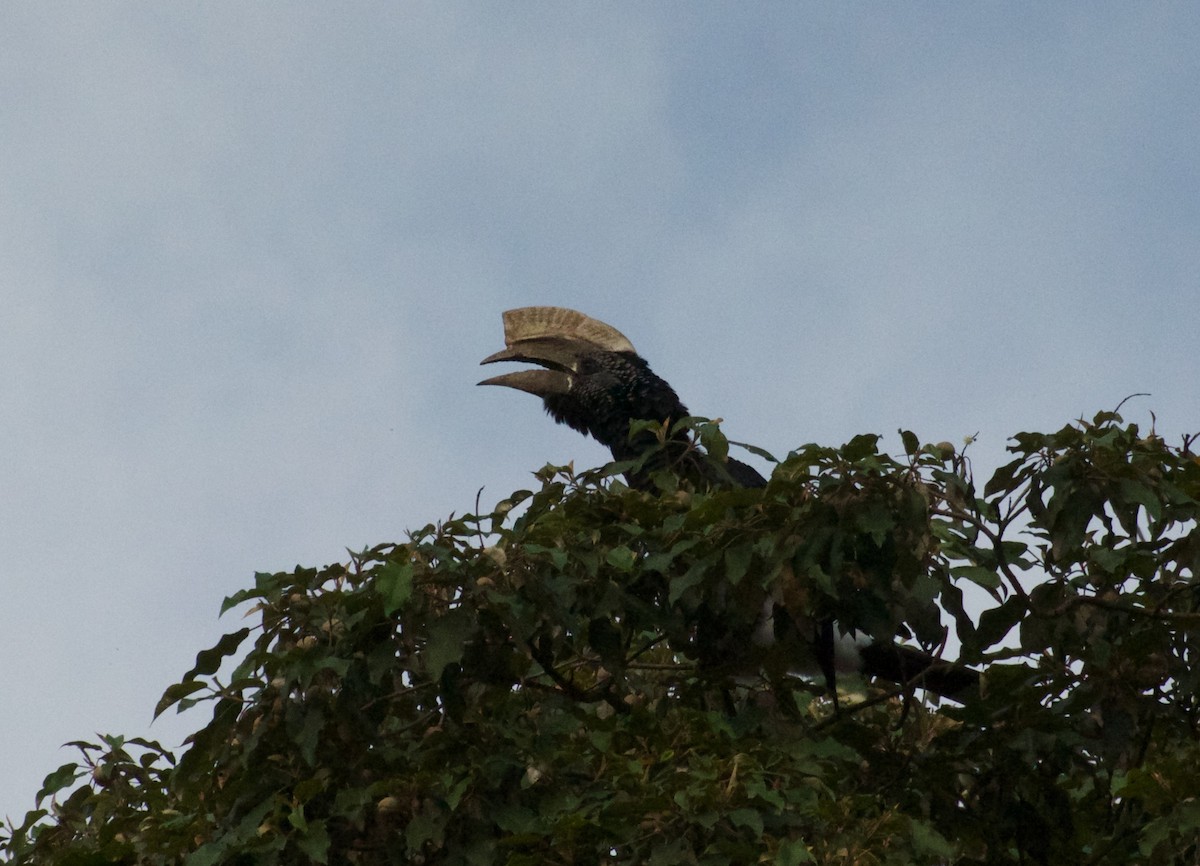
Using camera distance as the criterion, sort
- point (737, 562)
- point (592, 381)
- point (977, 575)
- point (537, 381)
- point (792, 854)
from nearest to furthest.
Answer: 1. point (792, 854)
2. point (737, 562)
3. point (977, 575)
4. point (592, 381)
5. point (537, 381)

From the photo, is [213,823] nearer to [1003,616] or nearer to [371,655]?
[371,655]

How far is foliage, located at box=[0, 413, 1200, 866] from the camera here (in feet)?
11.1

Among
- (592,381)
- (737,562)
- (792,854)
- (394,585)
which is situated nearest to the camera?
(792,854)

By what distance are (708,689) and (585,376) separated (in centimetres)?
277

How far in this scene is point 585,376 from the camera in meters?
6.60

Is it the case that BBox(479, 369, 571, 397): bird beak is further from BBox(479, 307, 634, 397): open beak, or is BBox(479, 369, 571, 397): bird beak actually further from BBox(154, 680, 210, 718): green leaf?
BBox(154, 680, 210, 718): green leaf

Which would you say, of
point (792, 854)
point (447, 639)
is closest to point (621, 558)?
point (447, 639)

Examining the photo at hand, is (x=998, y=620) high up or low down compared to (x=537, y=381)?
down

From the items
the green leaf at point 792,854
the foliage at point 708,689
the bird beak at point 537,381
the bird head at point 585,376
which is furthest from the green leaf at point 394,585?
the bird beak at point 537,381

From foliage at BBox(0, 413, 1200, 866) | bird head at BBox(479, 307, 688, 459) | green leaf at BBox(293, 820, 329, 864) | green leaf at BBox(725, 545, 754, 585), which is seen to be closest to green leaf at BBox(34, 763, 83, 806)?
foliage at BBox(0, 413, 1200, 866)

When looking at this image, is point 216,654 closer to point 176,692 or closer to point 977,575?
point 176,692

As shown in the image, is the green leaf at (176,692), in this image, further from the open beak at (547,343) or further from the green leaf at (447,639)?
the open beak at (547,343)

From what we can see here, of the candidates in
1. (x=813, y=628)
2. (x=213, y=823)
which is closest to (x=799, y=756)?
(x=813, y=628)

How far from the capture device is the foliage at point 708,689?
11.1 feet
